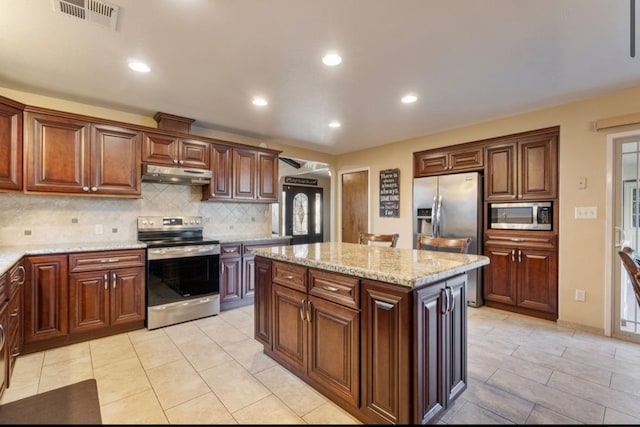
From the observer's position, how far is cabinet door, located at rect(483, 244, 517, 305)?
139 inches

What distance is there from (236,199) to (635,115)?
14.2ft

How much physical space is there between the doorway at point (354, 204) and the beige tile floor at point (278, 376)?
2727 mm

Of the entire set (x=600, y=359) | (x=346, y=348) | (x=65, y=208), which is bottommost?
(x=600, y=359)

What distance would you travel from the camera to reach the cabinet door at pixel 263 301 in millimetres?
2301

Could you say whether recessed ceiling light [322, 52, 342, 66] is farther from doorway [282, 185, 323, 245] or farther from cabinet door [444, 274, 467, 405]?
doorway [282, 185, 323, 245]

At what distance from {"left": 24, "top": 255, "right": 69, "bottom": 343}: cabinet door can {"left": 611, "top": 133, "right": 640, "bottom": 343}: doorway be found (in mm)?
5205

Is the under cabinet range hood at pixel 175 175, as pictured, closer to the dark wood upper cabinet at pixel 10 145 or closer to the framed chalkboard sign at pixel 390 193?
the dark wood upper cabinet at pixel 10 145

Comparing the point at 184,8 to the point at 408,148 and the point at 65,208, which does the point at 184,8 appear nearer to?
the point at 65,208

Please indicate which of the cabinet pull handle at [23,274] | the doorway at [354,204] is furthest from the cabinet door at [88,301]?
the doorway at [354,204]

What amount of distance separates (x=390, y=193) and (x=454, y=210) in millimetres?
1156

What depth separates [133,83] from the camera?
2678mm

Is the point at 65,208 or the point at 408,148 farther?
the point at 408,148

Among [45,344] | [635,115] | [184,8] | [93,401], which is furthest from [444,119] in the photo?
[45,344]

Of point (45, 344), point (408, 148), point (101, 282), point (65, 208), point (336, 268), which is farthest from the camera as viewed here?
point (408, 148)
